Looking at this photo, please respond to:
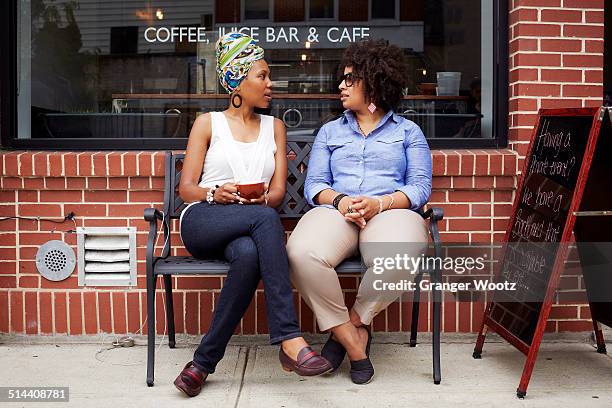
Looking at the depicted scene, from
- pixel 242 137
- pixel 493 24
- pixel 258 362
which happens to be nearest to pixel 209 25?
pixel 242 137

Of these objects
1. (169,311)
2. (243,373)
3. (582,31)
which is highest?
(582,31)

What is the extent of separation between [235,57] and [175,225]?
100cm

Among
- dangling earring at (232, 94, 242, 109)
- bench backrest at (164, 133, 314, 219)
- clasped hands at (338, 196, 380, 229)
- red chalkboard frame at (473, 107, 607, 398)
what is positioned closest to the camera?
red chalkboard frame at (473, 107, 607, 398)

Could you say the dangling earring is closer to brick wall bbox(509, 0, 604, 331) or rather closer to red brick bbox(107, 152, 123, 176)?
red brick bbox(107, 152, 123, 176)

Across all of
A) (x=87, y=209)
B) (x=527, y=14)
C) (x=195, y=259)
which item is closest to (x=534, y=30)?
(x=527, y=14)

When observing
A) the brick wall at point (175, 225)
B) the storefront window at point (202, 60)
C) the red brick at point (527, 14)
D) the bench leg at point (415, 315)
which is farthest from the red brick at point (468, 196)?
the red brick at point (527, 14)

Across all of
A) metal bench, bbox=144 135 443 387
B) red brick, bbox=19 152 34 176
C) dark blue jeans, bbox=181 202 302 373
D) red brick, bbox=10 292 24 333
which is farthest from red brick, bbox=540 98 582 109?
red brick, bbox=10 292 24 333

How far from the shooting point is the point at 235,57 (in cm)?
418

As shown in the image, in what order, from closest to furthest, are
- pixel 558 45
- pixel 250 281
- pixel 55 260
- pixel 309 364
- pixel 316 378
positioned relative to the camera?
1. pixel 309 364
2. pixel 250 281
3. pixel 316 378
4. pixel 558 45
5. pixel 55 260

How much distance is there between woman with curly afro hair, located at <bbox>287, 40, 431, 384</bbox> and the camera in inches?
149

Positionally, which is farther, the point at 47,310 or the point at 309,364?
the point at 47,310

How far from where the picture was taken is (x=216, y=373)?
4039mm

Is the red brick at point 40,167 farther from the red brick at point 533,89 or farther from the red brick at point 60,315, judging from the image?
the red brick at point 533,89

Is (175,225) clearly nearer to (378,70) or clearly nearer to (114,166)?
(114,166)
